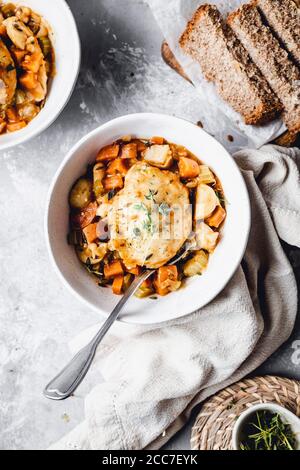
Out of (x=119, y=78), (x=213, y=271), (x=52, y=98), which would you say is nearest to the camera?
(x=213, y=271)

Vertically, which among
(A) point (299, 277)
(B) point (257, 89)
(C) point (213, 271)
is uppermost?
(B) point (257, 89)

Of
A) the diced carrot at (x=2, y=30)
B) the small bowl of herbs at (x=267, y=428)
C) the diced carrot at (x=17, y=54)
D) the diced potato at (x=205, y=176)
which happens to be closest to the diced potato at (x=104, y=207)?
the diced potato at (x=205, y=176)

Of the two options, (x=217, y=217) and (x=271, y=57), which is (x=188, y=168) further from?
(x=271, y=57)

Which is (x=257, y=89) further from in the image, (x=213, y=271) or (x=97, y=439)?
(x=97, y=439)

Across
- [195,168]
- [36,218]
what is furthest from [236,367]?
[36,218]

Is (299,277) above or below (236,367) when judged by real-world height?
above

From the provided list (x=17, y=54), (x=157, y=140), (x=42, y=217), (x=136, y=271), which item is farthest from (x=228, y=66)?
(x=42, y=217)

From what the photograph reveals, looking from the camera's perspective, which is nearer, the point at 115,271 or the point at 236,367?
the point at 115,271
